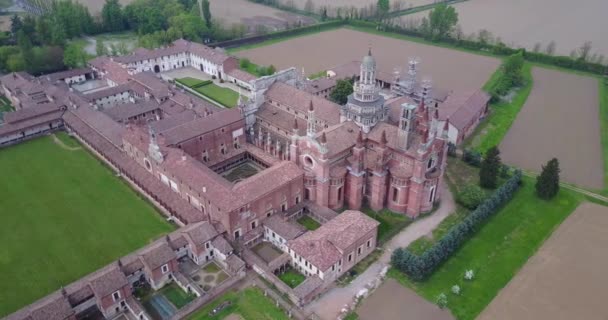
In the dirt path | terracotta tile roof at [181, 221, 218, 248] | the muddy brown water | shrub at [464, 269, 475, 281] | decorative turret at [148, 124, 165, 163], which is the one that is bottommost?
the muddy brown water

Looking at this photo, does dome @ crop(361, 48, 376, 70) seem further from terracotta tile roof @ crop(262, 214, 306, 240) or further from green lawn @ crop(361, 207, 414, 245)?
terracotta tile roof @ crop(262, 214, 306, 240)

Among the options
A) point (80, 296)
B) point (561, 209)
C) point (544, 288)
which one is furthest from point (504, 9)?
point (80, 296)

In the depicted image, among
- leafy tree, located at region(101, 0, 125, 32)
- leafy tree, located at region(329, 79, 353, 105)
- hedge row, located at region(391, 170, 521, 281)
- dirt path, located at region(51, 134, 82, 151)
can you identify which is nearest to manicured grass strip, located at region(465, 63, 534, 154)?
hedge row, located at region(391, 170, 521, 281)

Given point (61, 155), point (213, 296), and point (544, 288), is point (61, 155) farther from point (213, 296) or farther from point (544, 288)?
point (544, 288)

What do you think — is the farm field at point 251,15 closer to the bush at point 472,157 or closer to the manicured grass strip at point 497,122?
the manicured grass strip at point 497,122

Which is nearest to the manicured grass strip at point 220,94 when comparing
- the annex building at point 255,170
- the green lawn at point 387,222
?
the annex building at point 255,170
